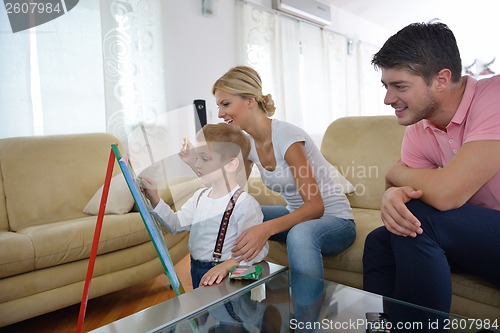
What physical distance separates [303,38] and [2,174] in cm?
318

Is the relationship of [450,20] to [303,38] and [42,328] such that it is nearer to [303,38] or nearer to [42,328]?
[303,38]

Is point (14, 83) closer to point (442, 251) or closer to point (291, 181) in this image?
point (291, 181)

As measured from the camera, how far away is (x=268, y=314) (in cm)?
86

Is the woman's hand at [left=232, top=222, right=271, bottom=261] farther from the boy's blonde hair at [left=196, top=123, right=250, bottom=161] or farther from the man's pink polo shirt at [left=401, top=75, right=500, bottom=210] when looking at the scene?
the man's pink polo shirt at [left=401, top=75, right=500, bottom=210]

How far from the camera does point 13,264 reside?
1.30 meters

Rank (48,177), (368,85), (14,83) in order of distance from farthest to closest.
→ (368,85), (14,83), (48,177)

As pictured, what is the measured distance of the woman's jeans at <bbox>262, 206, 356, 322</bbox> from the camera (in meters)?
0.87

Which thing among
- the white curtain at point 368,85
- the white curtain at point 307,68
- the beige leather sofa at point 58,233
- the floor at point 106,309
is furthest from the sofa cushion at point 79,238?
the white curtain at point 368,85

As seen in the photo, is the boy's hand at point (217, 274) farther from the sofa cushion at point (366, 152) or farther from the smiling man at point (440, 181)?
the sofa cushion at point (366, 152)

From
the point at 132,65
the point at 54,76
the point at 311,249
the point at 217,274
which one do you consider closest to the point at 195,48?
the point at 132,65

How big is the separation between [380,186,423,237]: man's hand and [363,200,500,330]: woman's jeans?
2cm

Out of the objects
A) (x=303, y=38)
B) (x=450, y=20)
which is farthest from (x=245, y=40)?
(x=450, y=20)

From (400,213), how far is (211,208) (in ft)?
1.61

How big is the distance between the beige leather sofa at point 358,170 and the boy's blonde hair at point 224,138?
464mm
